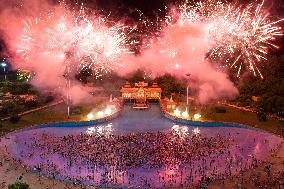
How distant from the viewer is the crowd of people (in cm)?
4097

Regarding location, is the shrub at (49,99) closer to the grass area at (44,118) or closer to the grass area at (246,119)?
the grass area at (44,118)

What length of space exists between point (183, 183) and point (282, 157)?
494 inches

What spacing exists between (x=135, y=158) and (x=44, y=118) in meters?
23.5

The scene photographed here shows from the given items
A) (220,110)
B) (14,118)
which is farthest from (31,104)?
(220,110)

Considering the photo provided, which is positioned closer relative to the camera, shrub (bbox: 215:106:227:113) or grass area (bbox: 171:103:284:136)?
grass area (bbox: 171:103:284:136)

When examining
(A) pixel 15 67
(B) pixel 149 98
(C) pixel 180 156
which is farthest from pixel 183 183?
(A) pixel 15 67

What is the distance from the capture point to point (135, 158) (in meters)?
45.0

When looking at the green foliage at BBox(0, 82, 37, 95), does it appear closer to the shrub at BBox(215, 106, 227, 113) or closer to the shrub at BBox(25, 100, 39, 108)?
the shrub at BBox(25, 100, 39, 108)

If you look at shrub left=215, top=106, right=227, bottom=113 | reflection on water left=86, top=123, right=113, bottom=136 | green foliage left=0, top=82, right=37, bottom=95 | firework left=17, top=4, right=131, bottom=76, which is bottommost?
reflection on water left=86, top=123, right=113, bottom=136

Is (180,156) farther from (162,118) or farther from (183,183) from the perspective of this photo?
(162,118)

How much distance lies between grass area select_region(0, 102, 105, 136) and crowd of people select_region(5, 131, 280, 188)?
→ 670 cm

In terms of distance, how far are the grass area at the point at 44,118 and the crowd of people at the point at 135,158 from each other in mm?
6695

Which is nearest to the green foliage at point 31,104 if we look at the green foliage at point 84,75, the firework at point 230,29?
the green foliage at point 84,75

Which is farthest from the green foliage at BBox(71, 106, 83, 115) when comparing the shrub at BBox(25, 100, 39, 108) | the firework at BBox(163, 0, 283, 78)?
the firework at BBox(163, 0, 283, 78)
